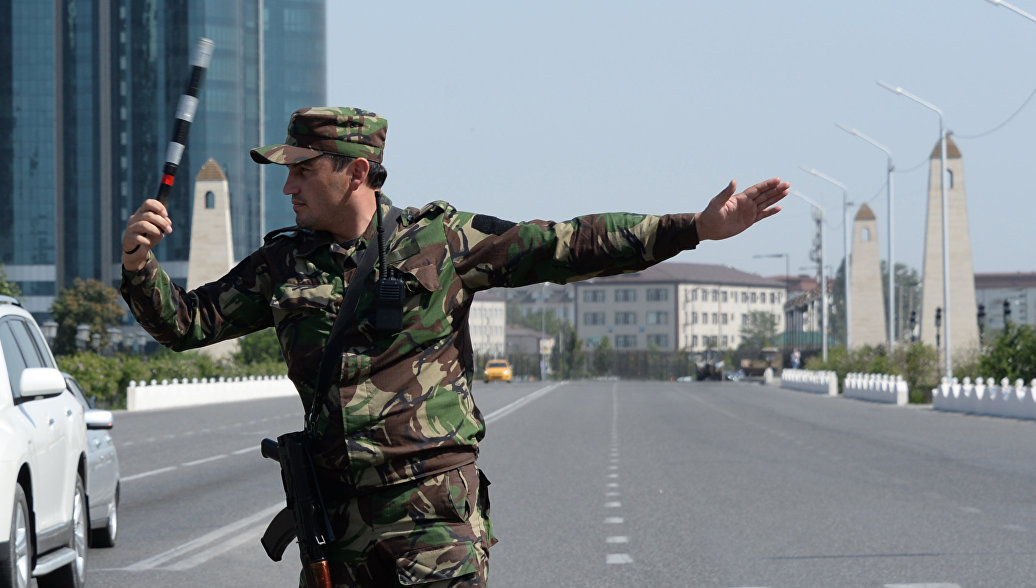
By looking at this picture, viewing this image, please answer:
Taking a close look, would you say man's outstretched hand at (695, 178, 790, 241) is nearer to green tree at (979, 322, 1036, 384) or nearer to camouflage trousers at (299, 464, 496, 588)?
camouflage trousers at (299, 464, 496, 588)

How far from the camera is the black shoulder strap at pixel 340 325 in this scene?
3.89 m

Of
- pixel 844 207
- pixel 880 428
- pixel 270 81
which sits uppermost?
pixel 270 81

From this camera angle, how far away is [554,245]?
13.6ft

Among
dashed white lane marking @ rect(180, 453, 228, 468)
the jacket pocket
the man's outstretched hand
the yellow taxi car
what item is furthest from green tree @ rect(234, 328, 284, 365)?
the jacket pocket

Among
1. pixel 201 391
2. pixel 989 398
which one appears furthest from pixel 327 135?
pixel 201 391

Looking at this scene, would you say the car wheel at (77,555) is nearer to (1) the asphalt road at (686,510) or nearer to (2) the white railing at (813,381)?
(1) the asphalt road at (686,510)

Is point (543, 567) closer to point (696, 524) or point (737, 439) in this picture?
point (696, 524)

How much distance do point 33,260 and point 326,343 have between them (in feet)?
484

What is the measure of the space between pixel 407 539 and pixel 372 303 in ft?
1.85

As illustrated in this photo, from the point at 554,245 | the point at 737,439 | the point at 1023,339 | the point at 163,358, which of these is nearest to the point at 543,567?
the point at 554,245

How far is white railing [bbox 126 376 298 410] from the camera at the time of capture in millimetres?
51122

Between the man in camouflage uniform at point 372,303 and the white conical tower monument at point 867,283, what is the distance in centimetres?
8954

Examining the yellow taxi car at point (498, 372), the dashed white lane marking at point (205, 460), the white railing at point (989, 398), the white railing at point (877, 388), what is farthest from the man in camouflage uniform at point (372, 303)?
the yellow taxi car at point (498, 372)

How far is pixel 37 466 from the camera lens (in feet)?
27.7
